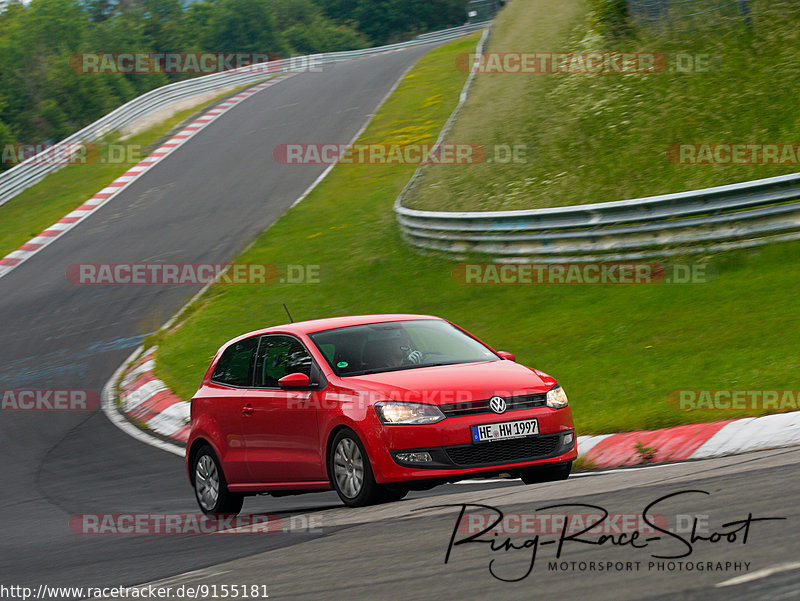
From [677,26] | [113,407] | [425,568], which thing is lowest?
[113,407]

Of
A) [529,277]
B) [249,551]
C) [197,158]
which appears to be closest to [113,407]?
[529,277]

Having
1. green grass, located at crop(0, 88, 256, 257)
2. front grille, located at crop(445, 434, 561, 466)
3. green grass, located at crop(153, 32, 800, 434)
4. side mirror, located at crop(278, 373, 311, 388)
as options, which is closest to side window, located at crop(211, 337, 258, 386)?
side mirror, located at crop(278, 373, 311, 388)

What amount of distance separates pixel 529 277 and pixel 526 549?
11099mm

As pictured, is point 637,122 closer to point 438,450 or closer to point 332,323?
point 332,323

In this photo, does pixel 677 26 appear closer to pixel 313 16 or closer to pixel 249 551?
pixel 249 551

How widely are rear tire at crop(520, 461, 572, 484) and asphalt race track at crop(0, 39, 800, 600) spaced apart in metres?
0.14

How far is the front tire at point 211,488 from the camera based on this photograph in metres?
9.64

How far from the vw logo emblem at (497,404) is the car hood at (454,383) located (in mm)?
33

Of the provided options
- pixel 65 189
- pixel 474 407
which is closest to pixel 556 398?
pixel 474 407

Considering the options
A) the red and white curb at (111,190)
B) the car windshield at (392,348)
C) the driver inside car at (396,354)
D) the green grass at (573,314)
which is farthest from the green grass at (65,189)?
the driver inside car at (396,354)

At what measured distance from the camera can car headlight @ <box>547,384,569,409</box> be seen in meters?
8.46

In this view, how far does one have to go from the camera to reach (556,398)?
28.0ft

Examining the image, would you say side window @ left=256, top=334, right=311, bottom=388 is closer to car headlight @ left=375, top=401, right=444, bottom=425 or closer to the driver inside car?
the driver inside car

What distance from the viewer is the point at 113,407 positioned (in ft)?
52.1
